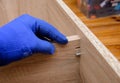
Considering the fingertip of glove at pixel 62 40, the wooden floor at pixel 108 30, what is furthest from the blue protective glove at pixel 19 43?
the wooden floor at pixel 108 30

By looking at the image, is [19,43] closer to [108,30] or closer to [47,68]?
[47,68]

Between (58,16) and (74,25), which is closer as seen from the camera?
(74,25)

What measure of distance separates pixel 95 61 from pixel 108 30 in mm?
180

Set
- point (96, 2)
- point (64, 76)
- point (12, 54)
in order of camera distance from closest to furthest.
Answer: point (12, 54), point (64, 76), point (96, 2)

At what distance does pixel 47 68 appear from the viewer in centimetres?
57

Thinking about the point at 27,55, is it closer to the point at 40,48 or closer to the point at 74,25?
the point at 40,48

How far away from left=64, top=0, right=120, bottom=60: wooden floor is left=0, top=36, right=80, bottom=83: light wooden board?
79 mm

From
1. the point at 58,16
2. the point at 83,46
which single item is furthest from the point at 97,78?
the point at 58,16

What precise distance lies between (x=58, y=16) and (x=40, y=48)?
0.78ft

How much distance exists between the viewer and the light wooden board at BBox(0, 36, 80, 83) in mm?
541

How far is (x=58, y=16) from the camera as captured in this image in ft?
2.39

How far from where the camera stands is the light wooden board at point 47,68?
21.3 inches

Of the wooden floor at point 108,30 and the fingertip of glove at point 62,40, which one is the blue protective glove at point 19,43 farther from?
the wooden floor at point 108,30

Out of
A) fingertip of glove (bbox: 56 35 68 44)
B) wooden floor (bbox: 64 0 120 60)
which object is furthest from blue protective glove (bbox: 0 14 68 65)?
wooden floor (bbox: 64 0 120 60)
